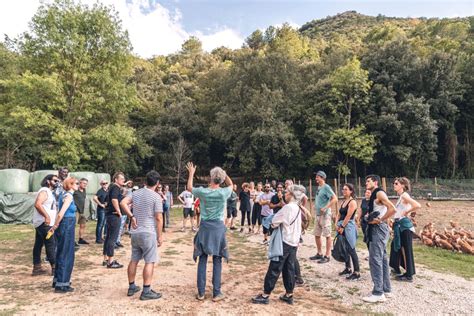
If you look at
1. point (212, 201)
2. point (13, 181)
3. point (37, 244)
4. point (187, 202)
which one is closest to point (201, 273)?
point (212, 201)

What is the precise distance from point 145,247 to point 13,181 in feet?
41.7

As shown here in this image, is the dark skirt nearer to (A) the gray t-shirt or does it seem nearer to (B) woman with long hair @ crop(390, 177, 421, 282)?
(B) woman with long hair @ crop(390, 177, 421, 282)

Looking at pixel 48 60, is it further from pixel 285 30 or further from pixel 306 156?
pixel 285 30

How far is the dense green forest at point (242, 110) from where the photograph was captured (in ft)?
73.2

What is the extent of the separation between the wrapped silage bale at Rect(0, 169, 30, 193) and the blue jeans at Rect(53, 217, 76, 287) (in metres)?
11.4

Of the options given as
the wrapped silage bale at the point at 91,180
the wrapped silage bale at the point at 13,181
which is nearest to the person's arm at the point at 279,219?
the wrapped silage bale at the point at 91,180

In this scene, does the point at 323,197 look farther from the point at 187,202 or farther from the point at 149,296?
the point at 187,202

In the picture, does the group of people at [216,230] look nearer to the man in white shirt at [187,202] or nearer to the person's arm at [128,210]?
the person's arm at [128,210]

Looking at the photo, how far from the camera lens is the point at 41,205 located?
5371 mm

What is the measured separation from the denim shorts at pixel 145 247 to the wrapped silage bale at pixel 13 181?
→ 12440 mm

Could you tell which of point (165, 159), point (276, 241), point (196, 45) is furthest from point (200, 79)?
point (276, 241)

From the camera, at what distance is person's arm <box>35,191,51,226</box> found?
5.35m

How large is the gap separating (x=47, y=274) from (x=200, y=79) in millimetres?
34275

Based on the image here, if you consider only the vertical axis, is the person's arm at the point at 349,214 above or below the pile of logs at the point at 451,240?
above
